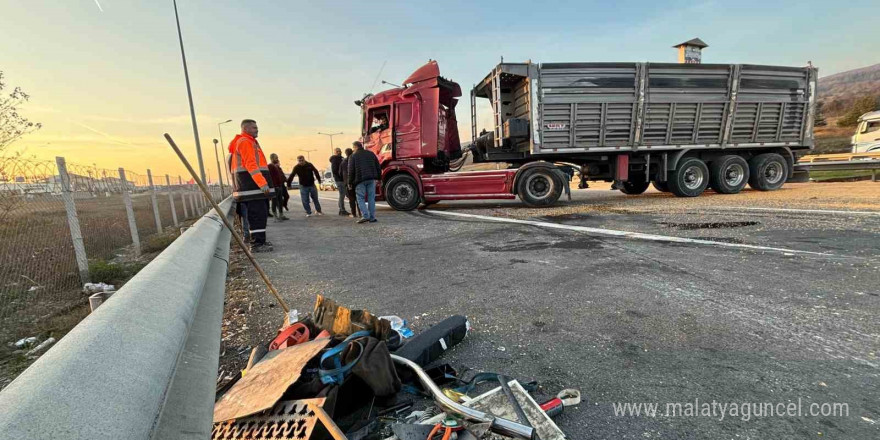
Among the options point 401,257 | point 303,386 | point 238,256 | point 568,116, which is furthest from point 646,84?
point 303,386

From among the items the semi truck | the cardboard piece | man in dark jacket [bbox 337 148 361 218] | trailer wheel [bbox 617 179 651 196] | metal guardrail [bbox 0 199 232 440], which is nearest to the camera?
metal guardrail [bbox 0 199 232 440]

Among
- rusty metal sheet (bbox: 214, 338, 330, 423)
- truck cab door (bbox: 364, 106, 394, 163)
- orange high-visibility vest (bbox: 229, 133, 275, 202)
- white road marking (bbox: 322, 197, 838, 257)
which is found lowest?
white road marking (bbox: 322, 197, 838, 257)

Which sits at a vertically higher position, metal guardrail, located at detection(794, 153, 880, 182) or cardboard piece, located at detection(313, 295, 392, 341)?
metal guardrail, located at detection(794, 153, 880, 182)

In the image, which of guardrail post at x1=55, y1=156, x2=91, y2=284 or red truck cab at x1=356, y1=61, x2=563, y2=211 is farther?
red truck cab at x1=356, y1=61, x2=563, y2=211

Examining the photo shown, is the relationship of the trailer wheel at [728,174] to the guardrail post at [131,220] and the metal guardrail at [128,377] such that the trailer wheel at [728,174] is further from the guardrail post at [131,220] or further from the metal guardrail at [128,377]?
the guardrail post at [131,220]

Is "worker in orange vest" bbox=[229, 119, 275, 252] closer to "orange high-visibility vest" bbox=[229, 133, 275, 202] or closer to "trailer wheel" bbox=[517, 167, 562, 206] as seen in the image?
"orange high-visibility vest" bbox=[229, 133, 275, 202]

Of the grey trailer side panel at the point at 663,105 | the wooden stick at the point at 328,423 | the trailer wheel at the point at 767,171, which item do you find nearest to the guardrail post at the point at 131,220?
the wooden stick at the point at 328,423

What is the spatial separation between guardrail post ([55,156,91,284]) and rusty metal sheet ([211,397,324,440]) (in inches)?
164

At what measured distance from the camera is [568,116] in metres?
8.89

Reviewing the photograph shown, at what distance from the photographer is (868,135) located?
17.2 metres

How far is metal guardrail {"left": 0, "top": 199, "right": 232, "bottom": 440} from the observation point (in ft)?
2.18

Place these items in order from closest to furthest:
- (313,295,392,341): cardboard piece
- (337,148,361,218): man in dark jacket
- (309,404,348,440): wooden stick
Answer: (309,404,348,440): wooden stick, (313,295,392,341): cardboard piece, (337,148,361,218): man in dark jacket

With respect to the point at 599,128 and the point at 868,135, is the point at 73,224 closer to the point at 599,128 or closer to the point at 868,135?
the point at 599,128

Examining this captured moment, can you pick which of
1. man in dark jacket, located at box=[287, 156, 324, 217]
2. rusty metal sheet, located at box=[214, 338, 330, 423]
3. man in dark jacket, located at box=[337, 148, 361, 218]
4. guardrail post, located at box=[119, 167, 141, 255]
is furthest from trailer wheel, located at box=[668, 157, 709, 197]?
guardrail post, located at box=[119, 167, 141, 255]
